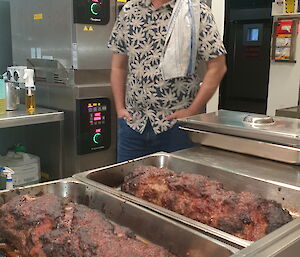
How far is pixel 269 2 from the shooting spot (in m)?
5.46

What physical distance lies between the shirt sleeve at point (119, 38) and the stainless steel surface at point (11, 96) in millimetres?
719

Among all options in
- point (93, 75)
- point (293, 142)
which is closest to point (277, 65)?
point (93, 75)

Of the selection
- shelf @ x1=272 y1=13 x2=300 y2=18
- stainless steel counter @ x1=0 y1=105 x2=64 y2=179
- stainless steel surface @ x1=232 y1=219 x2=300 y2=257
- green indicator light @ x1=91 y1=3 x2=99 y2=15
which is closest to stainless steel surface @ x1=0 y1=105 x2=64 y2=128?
stainless steel counter @ x1=0 y1=105 x2=64 y2=179

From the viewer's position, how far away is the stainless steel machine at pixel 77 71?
7.64 ft

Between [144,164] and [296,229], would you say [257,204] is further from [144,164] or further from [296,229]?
[144,164]

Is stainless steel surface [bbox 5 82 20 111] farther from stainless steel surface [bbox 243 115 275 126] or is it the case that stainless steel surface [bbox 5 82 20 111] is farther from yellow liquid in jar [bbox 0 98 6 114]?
stainless steel surface [bbox 243 115 275 126]

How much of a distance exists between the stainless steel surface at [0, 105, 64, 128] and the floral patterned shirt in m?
0.58

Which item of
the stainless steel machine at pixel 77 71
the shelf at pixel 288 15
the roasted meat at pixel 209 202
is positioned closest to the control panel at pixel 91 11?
the stainless steel machine at pixel 77 71

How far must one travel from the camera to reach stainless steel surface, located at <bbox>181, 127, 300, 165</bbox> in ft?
4.48

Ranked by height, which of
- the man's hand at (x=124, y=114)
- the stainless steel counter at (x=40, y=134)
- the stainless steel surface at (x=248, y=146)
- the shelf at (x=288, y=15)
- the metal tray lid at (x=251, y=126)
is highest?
the shelf at (x=288, y=15)

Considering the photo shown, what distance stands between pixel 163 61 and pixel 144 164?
23.1 inches

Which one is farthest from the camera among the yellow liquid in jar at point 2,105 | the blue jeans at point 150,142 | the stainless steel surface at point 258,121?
the yellow liquid in jar at point 2,105

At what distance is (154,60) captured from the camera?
1879 millimetres

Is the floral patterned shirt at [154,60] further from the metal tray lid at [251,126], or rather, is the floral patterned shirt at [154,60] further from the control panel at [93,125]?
the control panel at [93,125]
